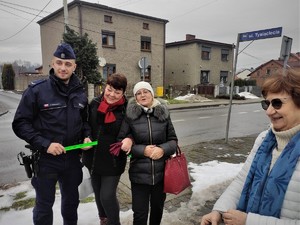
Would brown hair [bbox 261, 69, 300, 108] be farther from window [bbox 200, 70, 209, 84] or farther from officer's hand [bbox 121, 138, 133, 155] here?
window [bbox 200, 70, 209, 84]

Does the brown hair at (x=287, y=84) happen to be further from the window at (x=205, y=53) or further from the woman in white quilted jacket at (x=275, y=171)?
the window at (x=205, y=53)

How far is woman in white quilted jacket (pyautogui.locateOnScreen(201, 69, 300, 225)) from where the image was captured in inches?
57.1

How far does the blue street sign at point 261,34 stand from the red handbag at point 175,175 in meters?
4.28

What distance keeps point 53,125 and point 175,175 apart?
132 cm

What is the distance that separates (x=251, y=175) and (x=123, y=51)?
23.8 metres

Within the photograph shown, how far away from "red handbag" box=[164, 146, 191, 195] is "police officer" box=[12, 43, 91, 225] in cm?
89

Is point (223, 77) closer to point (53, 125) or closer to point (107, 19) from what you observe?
point (107, 19)

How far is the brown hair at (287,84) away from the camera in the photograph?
1561mm

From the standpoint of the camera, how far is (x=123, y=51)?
24.4 metres

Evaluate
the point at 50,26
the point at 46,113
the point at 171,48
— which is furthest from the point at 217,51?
the point at 46,113

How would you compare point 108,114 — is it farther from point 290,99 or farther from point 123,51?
point 123,51

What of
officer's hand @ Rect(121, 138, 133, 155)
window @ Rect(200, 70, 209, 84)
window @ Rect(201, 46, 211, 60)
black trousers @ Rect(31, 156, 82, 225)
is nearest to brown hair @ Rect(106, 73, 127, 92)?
officer's hand @ Rect(121, 138, 133, 155)

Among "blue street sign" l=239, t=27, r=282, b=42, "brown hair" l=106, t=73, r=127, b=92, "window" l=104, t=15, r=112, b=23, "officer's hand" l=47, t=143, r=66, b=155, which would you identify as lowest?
"officer's hand" l=47, t=143, r=66, b=155

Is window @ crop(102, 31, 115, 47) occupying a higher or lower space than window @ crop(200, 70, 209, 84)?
higher
